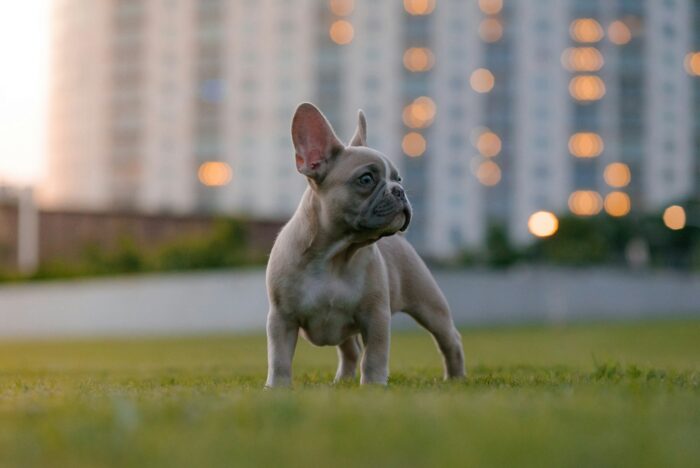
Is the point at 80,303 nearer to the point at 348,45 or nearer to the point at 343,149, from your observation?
the point at 343,149

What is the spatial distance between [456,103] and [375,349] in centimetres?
6644

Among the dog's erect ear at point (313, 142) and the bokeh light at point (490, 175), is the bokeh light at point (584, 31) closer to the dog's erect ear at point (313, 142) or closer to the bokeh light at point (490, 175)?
the bokeh light at point (490, 175)

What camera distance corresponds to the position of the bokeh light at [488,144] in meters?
71.1

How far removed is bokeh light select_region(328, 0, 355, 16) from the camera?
73.1 metres

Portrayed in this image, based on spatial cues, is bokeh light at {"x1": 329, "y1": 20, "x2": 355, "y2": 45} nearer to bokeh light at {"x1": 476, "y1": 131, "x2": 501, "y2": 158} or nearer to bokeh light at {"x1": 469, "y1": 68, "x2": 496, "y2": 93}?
bokeh light at {"x1": 469, "y1": 68, "x2": 496, "y2": 93}

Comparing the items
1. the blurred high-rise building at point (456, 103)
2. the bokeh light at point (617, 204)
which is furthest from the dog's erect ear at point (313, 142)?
the bokeh light at point (617, 204)

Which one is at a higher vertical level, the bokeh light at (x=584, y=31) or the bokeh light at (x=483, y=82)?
the bokeh light at (x=584, y=31)

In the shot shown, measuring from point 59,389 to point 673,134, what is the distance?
7261cm

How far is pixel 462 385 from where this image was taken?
5.38 m

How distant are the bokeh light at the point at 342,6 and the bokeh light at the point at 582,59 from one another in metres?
14.7

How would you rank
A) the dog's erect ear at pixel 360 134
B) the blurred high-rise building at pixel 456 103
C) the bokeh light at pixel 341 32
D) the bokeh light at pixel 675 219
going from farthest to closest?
the bokeh light at pixel 341 32, the blurred high-rise building at pixel 456 103, the bokeh light at pixel 675 219, the dog's erect ear at pixel 360 134

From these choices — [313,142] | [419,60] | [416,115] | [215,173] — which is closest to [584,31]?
[419,60]

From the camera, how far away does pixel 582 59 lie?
71.4m

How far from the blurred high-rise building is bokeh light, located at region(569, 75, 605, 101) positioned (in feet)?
0.31
